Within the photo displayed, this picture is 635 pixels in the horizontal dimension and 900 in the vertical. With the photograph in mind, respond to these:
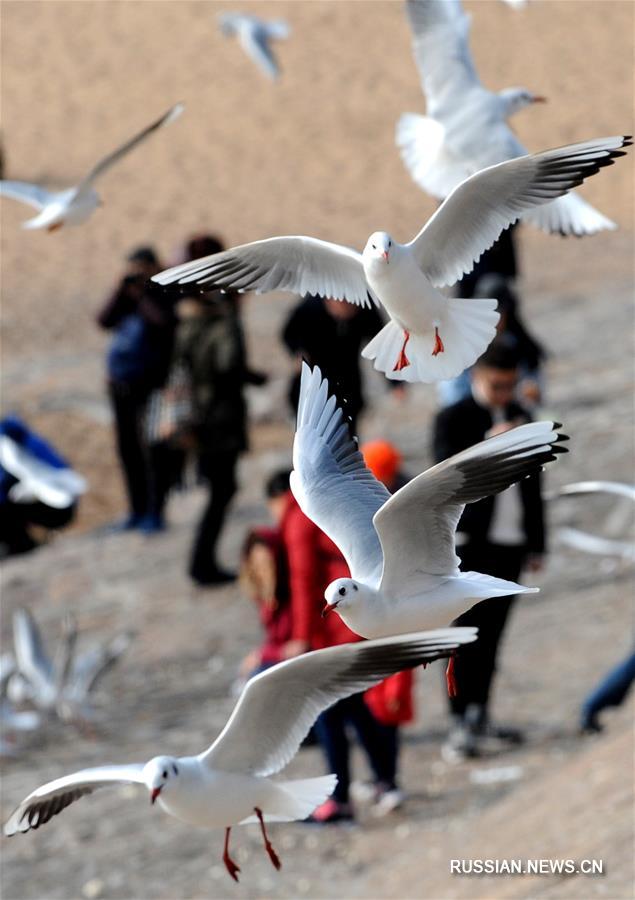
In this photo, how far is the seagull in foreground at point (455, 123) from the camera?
2695 millimetres

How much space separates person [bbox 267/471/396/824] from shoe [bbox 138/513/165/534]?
2.70m

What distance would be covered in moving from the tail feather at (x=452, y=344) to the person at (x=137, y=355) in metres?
4.18

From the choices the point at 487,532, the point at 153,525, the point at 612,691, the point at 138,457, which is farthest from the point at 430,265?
the point at 153,525

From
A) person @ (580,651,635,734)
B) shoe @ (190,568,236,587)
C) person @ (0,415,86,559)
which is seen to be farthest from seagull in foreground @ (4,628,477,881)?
shoe @ (190,568,236,587)

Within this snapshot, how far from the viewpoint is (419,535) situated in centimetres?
223

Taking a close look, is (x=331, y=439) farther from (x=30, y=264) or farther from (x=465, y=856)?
(x=30, y=264)

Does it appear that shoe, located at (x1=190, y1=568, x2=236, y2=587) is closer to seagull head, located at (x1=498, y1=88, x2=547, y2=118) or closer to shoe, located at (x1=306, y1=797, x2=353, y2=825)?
shoe, located at (x1=306, y1=797, x2=353, y2=825)

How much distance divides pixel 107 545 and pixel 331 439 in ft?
18.6

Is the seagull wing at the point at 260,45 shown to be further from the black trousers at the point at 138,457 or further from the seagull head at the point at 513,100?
the seagull head at the point at 513,100

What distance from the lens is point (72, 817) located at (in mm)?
5754

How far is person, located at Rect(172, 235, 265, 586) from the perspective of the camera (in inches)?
254

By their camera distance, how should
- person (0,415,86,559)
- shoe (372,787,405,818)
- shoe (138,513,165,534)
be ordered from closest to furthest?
1. shoe (372,787,405,818)
2. person (0,415,86,559)
3. shoe (138,513,165,534)

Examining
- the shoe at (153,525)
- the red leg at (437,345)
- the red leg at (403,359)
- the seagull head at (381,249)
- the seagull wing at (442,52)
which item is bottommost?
the shoe at (153,525)

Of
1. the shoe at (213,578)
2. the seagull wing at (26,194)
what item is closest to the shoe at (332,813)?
the shoe at (213,578)
